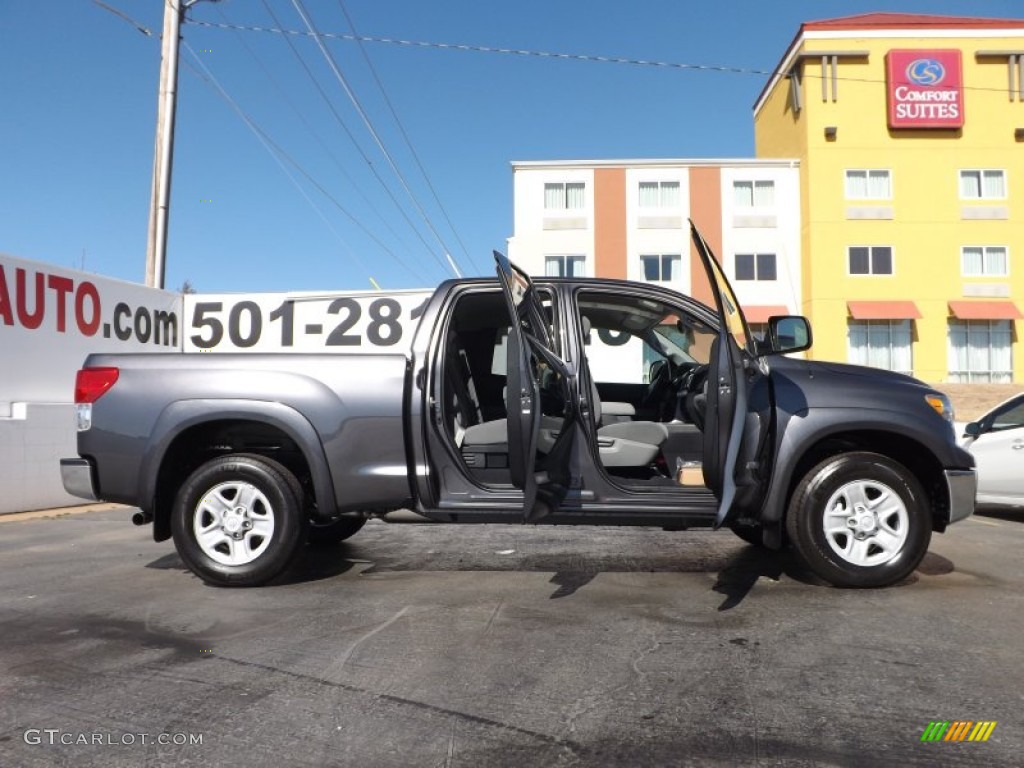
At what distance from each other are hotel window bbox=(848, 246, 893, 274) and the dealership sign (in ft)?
17.0

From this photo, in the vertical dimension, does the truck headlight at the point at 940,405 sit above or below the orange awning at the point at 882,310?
below

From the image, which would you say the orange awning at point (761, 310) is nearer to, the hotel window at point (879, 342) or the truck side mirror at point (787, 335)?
the hotel window at point (879, 342)

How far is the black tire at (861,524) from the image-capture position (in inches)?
187

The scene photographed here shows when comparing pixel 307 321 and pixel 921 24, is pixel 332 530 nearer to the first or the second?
pixel 307 321

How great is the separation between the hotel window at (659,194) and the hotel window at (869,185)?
7.10 m

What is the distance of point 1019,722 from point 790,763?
37.3 inches

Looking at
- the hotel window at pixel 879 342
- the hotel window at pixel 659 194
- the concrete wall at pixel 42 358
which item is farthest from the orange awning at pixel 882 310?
the concrete wall at pixel 42 358

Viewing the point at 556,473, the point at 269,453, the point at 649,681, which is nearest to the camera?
the point at 649,681

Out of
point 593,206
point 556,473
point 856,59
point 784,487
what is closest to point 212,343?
point 556,473

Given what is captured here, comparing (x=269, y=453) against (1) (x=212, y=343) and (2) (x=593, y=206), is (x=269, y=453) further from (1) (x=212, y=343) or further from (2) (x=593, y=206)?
(2) (x=593, y=206)

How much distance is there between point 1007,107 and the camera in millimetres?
34875

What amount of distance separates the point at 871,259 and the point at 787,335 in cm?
3308

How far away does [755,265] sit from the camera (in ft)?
116

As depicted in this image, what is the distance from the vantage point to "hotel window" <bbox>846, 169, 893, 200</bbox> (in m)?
34.8
